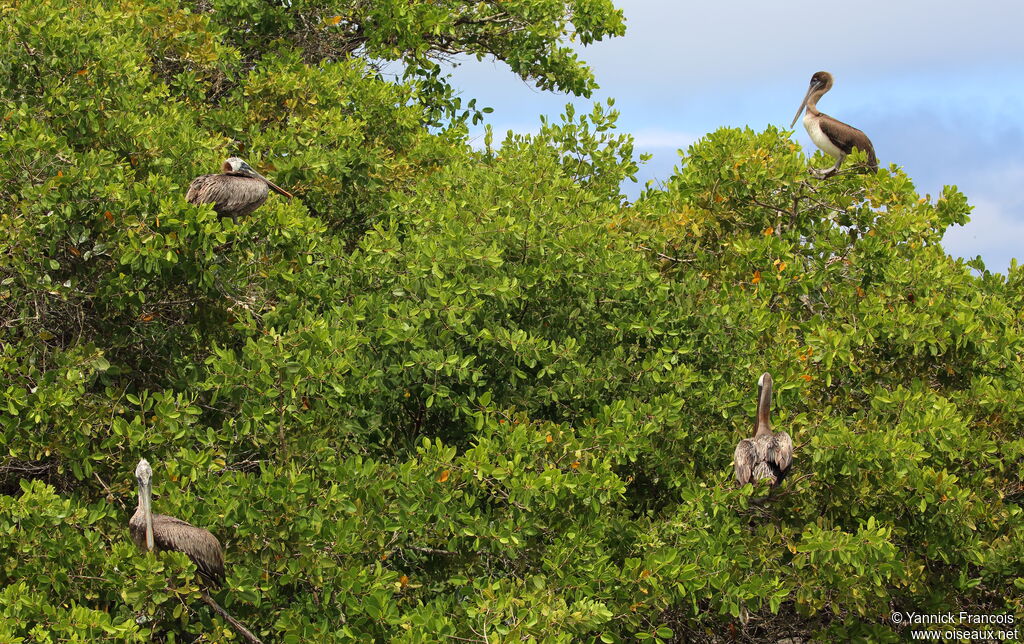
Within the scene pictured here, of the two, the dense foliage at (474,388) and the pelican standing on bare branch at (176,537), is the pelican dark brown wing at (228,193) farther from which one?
the pelican standing on bare branch at (176,537)

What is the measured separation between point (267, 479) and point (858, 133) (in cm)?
781

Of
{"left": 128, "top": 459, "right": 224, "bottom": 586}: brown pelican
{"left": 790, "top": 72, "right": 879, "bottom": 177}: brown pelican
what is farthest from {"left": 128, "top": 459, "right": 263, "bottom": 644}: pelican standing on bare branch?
{"left": 790, "top": 72, "right": 879, "bottom": 177}: brown pelican

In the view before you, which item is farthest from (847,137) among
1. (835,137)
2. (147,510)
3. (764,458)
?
(147,510)

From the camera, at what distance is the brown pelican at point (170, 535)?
23.7ft

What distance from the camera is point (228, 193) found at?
890 cm

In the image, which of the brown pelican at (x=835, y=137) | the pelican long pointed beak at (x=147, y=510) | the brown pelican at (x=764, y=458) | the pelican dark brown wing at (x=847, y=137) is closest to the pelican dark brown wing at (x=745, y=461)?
the brown pelican at (x=764, y=458)

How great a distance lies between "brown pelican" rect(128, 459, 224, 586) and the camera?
724 centimetres

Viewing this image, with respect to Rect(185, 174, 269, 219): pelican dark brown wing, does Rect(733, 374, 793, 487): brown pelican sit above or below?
below

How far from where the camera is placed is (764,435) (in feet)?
28.7

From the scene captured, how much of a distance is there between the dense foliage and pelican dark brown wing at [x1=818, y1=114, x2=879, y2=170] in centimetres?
79

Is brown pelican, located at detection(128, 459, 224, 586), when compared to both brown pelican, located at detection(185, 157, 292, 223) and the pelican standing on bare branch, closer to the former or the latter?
the pelican standing on bare branch

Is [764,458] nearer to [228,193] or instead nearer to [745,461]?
[745,461]

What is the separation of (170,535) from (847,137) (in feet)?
27.7

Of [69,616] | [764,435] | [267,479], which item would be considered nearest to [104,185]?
[267,479]
